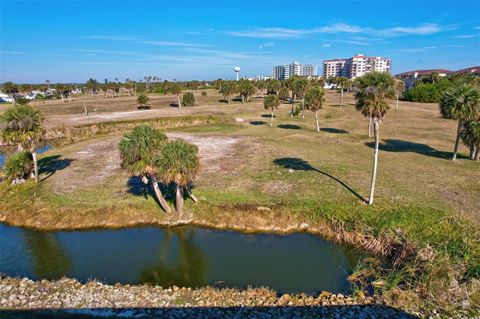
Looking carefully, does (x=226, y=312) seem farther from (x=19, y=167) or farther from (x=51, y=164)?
(x=51, y=164)

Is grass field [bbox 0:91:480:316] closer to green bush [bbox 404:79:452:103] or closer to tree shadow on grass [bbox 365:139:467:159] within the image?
tree shadow on grass [bbox 365:139:467:159]

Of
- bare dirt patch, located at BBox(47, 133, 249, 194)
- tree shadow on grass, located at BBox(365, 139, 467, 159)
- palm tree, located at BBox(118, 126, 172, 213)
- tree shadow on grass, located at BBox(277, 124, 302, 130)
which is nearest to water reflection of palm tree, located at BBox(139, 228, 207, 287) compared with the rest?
palm tree, located at BBox(118, 126, 172, 213)

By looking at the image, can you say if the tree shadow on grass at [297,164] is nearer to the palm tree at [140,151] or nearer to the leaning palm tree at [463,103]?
the leaning palm tree at [463,103]

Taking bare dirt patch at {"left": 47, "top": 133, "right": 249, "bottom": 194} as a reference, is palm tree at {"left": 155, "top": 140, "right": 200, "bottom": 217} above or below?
above

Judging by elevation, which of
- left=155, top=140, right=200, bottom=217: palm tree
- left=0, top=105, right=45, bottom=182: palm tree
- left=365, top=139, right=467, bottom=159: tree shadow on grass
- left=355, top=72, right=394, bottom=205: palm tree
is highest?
left=355, top=72, right=394, bottom=205: palm tree

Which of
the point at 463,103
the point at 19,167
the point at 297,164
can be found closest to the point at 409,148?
the point at 463,103

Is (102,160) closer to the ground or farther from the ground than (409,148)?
closer to the ground
